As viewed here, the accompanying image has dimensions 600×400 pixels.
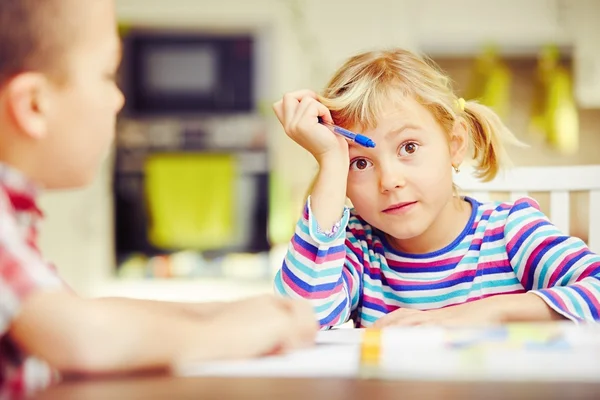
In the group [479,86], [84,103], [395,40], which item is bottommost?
[84,103]

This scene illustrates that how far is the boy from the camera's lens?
46 cm

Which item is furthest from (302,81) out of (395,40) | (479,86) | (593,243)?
(593,243)

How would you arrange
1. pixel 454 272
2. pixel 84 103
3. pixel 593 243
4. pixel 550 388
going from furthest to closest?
pixel 593 243 < pixel 454 272 < pixel 84 103 < pixel 550 388

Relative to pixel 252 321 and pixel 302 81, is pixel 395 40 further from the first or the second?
pixel 252 321

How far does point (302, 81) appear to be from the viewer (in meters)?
3.25

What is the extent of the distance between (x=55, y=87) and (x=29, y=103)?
24 millimetres

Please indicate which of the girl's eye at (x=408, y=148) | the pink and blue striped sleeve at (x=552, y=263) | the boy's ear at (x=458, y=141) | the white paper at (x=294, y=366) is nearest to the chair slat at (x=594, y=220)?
the pink and blue striped sleeve at (x=552, y=263)

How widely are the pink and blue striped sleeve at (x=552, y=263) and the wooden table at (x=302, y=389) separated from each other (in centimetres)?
37

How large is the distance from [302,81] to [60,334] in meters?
2.88

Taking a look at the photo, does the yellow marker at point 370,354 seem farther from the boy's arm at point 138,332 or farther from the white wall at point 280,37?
the white wall at point 280,37

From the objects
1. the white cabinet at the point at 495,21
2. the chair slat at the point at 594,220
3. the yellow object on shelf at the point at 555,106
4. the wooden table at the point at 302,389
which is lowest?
the wooden table at the point at 302,389

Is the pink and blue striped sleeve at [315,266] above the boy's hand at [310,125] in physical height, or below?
below

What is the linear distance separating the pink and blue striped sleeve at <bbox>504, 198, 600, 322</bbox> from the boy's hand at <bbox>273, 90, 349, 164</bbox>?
0.98 ft

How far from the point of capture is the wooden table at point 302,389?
423mm
